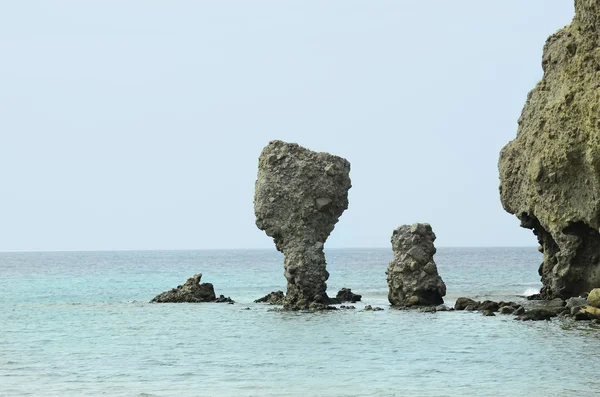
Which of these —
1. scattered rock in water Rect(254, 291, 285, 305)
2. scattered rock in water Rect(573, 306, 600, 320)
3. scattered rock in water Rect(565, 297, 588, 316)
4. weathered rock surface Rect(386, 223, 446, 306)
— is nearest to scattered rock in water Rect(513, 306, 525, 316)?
scattered rock in water Rect(565, 297, 588, 316)

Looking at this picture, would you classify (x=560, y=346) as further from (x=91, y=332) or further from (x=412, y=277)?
(x=91, y=332)

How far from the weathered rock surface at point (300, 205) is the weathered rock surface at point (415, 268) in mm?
4801

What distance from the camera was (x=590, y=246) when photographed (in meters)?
51.2

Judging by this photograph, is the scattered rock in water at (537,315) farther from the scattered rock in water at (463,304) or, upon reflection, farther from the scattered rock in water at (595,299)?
the scattered rock in water at (463,304)

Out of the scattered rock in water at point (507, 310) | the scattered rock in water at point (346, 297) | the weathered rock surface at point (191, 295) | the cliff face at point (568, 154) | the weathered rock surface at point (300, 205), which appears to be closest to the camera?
the cliff face at point (568, 154)

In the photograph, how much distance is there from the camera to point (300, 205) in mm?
55969

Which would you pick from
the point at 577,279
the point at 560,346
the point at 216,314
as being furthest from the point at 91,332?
the point at 577,279

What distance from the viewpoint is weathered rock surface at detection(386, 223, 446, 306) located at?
173ft

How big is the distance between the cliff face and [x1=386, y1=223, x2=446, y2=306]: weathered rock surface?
686 centimetres

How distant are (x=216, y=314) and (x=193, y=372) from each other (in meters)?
22.3

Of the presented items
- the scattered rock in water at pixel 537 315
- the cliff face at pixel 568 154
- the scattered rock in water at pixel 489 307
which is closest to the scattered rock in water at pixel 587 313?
the scattered rock in water at pixel 537 315

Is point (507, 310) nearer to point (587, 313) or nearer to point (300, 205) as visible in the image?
point (587, 313)

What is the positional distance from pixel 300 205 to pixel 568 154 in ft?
54.6

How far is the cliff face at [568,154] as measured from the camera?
45.1m
